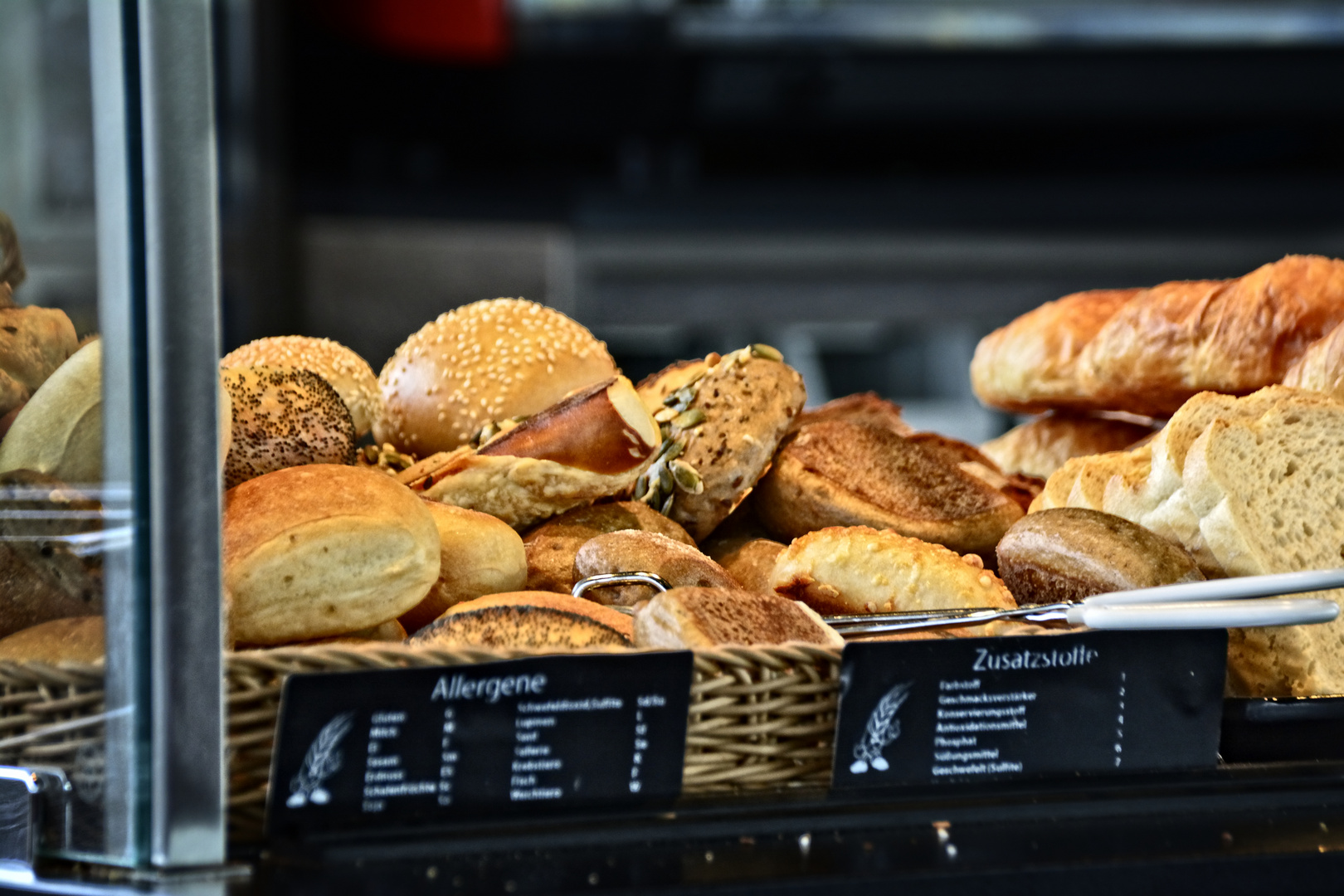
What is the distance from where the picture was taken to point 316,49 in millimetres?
4734

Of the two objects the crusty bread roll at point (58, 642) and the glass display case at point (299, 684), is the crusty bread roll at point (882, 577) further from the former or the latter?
the crusty bread roll at point (58, 642)

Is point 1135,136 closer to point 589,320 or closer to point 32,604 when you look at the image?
point 589,320

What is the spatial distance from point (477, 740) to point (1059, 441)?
1.13 metres

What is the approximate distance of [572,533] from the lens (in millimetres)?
1171

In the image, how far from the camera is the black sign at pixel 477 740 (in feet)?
2.30

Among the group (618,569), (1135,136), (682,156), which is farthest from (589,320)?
(618,569)

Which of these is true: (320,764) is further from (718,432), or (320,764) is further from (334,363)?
(334,363)

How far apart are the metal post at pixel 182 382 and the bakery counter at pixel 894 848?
0.11 metres

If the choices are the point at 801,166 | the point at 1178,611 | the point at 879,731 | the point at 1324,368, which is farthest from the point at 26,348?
the point at 801,166

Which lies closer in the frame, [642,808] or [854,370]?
[642,808]

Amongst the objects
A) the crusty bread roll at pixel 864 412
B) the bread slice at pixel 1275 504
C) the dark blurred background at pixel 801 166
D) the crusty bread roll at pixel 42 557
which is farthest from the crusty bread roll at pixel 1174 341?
the dark blurred background at pixel 801 166

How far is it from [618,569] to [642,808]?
30cm

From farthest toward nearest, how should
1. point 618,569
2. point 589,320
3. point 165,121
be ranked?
point 589,320
point 618,569
point 165,121

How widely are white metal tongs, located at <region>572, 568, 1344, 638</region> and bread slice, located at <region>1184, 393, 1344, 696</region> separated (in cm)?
5
